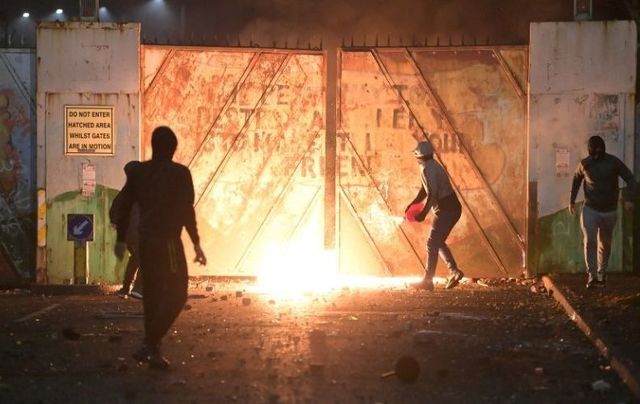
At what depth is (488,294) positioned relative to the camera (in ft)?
43.0

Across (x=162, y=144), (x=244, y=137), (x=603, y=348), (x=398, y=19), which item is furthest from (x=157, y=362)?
(x=398, y=19)

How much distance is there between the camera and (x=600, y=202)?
499 inches

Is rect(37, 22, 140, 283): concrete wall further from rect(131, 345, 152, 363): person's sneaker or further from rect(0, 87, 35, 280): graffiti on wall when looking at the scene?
rect(131, 345, 152, 363): person's sneaker

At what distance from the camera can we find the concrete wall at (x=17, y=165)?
14.3m

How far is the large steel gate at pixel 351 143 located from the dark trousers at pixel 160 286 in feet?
21.2

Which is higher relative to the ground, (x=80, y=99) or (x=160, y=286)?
(x=80, y=99)

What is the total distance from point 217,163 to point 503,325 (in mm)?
5524

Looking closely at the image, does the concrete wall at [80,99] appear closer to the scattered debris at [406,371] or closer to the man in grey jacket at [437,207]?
the man in grey jacket at [437,207]

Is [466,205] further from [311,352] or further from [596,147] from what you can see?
[311,352]

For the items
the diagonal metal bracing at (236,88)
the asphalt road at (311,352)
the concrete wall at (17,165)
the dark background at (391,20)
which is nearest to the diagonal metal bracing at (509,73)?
the dark background at (391,20)

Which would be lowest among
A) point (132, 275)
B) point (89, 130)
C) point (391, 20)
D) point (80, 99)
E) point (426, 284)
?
point (426, 284)

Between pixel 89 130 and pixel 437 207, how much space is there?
4.62 meters

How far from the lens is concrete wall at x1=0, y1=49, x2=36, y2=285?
565 inches

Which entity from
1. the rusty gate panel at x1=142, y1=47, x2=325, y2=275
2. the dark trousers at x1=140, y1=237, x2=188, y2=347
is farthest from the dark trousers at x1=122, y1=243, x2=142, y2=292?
the dark trousers at x1=140, y1=237, x2=188, y2=347
